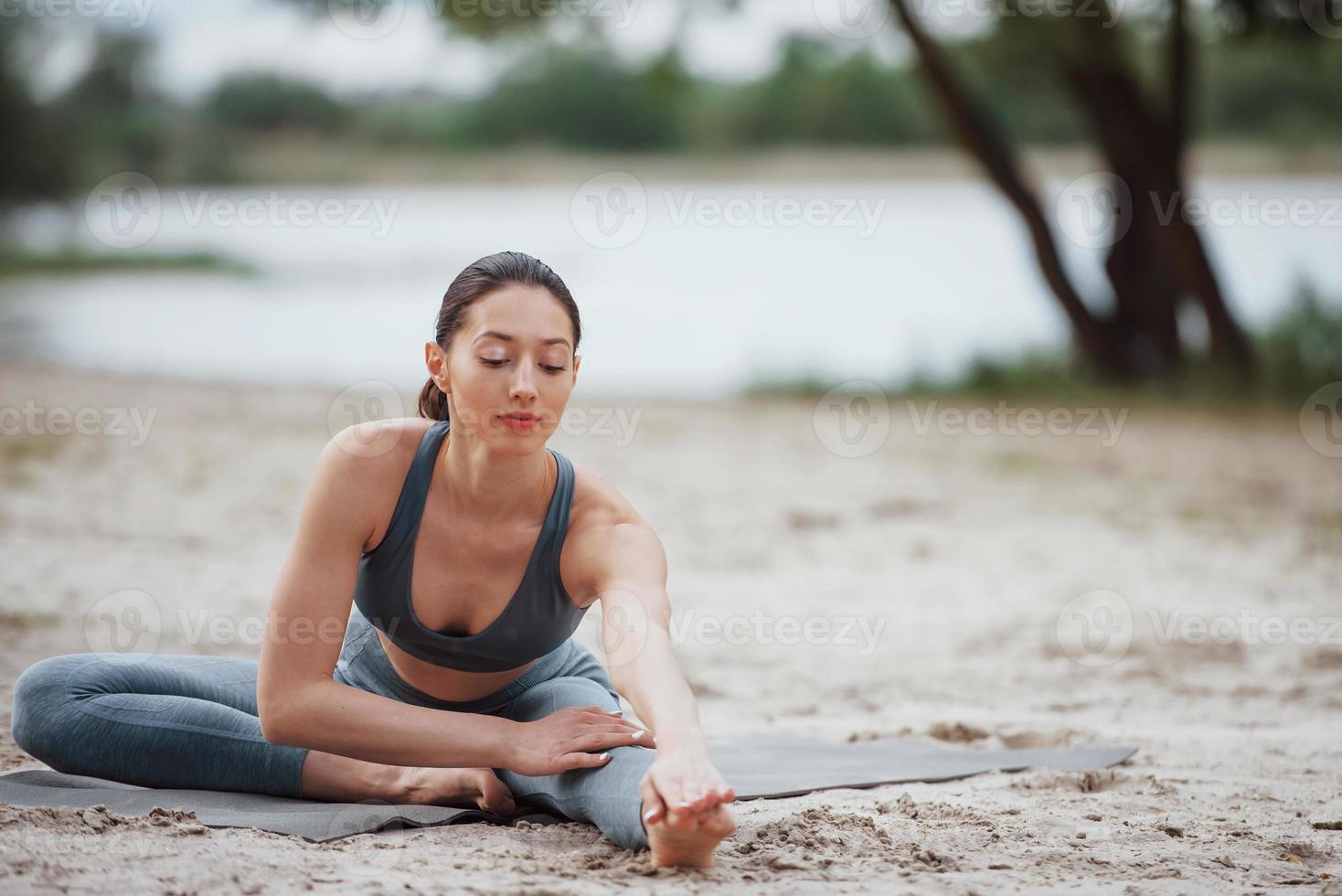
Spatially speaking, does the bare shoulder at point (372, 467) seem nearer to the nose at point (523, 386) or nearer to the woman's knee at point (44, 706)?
the nose at point (523, 386)

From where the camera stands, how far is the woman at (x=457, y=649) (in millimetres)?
2346

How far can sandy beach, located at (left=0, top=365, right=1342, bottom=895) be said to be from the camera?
2264 millimetres

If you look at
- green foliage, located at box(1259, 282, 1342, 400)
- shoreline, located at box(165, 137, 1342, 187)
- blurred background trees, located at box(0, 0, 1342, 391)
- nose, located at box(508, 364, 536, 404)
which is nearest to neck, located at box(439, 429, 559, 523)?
nose, located at box(508, 364, 536, 404)

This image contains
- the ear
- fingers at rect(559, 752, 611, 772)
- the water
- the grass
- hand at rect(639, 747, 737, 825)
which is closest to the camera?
hand at rect(639, 747, 737, 825)

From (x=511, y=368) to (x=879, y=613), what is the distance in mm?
2816

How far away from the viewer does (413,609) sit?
2459 millimetres

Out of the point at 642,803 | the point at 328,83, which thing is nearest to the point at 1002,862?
the point at 642,803

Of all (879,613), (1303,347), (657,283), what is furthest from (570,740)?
(657,283)

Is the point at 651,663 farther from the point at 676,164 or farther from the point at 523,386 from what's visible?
the point at 676,164

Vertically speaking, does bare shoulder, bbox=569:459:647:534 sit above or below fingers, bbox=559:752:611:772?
above

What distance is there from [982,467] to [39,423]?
17.5ft

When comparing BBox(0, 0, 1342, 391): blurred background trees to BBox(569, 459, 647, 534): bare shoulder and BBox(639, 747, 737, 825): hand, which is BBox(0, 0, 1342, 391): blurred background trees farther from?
BBox(639, 747, 737, 825): hand

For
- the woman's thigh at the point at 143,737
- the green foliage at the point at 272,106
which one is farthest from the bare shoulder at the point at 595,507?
the green foliage at the point at 272,106

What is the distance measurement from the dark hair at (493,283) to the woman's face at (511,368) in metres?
0.02
